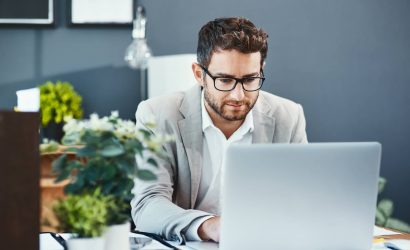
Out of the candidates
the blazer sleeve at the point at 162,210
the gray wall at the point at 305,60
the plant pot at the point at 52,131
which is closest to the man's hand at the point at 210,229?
the blazer sleeve at the point at 162,210

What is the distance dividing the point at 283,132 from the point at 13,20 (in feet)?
6.85

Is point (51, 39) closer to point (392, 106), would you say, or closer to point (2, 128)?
point (392, 106)

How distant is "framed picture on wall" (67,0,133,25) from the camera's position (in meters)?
3.98

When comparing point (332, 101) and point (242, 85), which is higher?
point (242, 85)

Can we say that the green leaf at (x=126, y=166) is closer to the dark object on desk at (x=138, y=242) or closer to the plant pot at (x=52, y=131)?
the dark object on desk at (x=138, y=242)

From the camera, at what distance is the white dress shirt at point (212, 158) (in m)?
2.37

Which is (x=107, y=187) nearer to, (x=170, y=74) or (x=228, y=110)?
(x=228, y=110)

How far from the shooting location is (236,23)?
7.86ft

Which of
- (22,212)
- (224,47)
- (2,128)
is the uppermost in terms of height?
(224,47)

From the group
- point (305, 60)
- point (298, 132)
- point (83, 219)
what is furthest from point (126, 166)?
point (305, 60)

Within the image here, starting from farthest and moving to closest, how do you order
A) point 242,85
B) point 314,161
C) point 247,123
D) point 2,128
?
point 247,123, point 242,85, point 314,161, point 2,128

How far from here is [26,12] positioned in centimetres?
393

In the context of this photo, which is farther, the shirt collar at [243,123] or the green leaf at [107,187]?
the shirt collar at [243,123]

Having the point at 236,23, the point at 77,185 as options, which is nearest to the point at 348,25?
the point at 236,23
